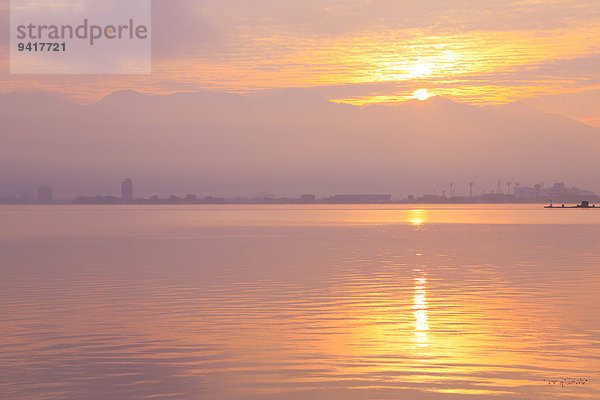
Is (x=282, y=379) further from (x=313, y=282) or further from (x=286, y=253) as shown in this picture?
(x=286, y=253)

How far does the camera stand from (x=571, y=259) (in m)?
70.9

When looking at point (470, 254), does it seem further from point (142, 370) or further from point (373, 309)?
point (142, 370)

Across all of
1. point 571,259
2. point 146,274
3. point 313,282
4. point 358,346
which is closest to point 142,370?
point 358,346


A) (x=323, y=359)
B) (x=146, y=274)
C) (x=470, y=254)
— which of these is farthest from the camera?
(x=470, y=254)

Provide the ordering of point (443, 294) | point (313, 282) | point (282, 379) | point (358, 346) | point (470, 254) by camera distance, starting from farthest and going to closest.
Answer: point (470, 254), point (313, 282), point (443, 294), point (358, 346), point (282, 379)

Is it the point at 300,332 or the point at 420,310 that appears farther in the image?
the point at 420,310

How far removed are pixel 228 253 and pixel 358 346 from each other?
54.6 metres

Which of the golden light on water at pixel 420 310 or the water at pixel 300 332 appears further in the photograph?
the golden light on water at pixel 420 310

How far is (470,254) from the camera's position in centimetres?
7938

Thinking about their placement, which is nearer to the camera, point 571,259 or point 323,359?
point 323,359

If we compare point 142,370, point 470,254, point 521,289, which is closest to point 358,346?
point 142,370

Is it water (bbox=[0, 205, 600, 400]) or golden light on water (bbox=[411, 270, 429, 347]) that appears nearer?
water (bbox=[0, 205, 600, 400])

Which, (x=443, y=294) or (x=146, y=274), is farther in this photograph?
(x=146, y=274)

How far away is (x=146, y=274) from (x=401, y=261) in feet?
77.8
